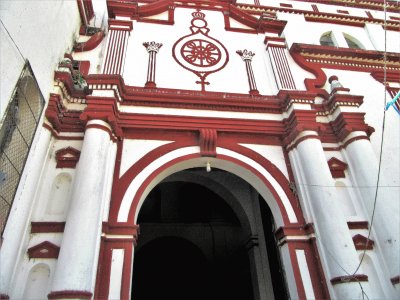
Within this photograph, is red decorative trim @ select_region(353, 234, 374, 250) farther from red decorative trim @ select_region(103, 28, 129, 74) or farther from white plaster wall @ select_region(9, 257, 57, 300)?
red decorative trim @ select_region(103, 28, 129, 74)

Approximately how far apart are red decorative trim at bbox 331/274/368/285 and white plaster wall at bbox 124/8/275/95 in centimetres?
408

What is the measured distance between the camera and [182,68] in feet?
25.0

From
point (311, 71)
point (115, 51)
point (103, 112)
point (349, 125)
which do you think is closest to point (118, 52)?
point (115, 51)

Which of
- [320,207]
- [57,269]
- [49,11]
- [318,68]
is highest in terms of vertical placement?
[318,68]

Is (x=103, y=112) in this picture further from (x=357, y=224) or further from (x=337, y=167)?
(x=357, y=224)

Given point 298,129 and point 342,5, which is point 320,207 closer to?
point 298,129

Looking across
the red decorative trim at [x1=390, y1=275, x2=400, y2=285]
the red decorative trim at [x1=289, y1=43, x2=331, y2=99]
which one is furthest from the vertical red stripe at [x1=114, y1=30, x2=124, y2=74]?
the red decorative trim at [x1=390, y1=275, x2=400, y2=285]

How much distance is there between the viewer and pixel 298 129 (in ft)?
21.0

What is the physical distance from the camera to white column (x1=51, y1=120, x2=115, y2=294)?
14.7 ft

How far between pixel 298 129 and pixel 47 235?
466 cm

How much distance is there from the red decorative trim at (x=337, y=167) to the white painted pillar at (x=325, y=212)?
60 centimetres

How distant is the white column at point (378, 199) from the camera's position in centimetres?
565

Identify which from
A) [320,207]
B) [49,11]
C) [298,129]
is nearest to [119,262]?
[320,207]

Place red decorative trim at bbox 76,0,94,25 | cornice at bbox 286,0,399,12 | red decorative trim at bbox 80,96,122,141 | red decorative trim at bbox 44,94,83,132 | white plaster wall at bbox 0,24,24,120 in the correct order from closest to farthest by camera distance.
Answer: white plaster wall at bbox 0,24,24,120 → red decorative trim at bbox 80,96,122,141 → red decorative trim at bbox 44,94,83,132 → red decorative trim at bbox 76,0,94,25 → cornice at bbox 286,0,399,12
